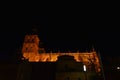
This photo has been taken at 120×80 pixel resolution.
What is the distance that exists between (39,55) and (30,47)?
13.0 feet

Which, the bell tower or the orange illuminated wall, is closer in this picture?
the orange illuminated wall

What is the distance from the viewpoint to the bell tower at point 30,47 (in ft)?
162

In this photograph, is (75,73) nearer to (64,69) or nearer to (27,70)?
(64,69)

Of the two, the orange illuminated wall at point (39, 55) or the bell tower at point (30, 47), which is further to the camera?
the bell tower at point (30, 47)

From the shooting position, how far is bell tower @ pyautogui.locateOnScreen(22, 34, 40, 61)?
49.4 metres

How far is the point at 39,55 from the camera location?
49781 mm

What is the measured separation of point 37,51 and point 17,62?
60.0 feet

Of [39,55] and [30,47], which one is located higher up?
[30,47]

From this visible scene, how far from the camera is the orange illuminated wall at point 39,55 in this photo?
47400 mm

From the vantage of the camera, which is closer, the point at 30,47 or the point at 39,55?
the point at 39,55

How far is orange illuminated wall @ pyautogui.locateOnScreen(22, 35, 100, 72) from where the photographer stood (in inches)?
1866

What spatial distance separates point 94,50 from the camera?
164 feet

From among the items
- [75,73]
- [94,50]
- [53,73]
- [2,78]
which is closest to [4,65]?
[2,78]

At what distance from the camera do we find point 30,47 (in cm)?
5100
